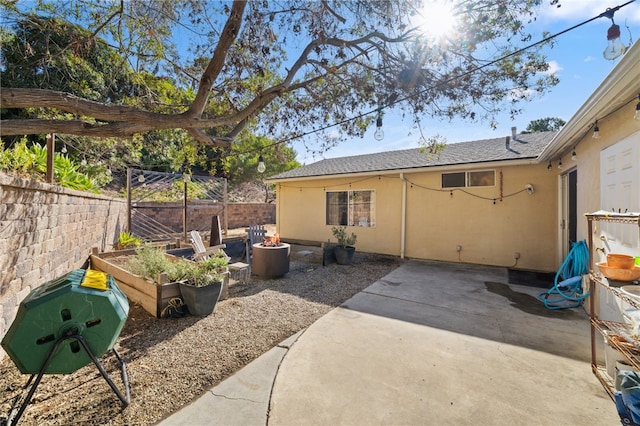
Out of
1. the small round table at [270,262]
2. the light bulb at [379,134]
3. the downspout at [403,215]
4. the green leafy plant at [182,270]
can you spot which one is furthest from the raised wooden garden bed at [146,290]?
the downspout at [403,215]

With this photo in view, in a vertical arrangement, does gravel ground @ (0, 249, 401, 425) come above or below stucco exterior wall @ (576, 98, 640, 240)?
below

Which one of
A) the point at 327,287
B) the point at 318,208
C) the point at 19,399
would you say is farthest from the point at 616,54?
the point at 318,208

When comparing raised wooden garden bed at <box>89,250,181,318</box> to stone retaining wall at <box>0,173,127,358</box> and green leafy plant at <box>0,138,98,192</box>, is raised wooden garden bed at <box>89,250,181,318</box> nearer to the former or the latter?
stone retaining wall at <box>0,173,127,358</box>

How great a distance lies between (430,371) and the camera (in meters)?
2.69

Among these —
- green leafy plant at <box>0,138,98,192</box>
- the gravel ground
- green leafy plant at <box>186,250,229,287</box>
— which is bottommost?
the gravel ground

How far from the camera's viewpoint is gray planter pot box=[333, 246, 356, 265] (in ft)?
24.9

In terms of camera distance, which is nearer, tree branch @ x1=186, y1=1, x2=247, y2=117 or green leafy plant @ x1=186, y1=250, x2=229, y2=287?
tree branch @ x1=186, y1=1, x2=247, y2=117

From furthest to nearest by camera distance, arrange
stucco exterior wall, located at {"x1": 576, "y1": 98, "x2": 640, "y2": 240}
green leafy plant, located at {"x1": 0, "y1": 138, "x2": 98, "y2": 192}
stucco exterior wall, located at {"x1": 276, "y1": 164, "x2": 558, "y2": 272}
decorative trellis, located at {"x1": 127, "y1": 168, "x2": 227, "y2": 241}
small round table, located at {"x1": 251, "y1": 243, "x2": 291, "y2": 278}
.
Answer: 1. decorative trellis, located at {"x1": 127, "y1": 168, "x2": 227, "y2": 241}
2. stucco exterior wall, located at {"x1": 276, "y1": 164, "x2": 558, "y2": 272}
3. small round table, located at {"x1": 251, "y1": 243, "x2": 291, "y2": 278}
4. green leafy plant, located at {"x1": 0, "y1": 138, "x2": 98, "y2": 192}
5. stucco exterior wall, located at {"x1": 576, "y1": 98, "x2": 640, "y2": 240}

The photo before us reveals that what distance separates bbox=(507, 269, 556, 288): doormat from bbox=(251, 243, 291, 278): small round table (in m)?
5.04

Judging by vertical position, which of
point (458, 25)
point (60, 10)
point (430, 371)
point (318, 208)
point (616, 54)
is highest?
point (60, 10)

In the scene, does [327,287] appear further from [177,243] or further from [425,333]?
[177,243]

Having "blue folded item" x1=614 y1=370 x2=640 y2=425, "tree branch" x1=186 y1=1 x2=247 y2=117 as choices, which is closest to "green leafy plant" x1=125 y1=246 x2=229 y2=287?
"tree branch" x1=186 y1=1 x2=247 y2=117

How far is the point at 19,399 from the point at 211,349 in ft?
4.90

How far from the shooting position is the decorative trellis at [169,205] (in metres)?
Answer: 10.6
